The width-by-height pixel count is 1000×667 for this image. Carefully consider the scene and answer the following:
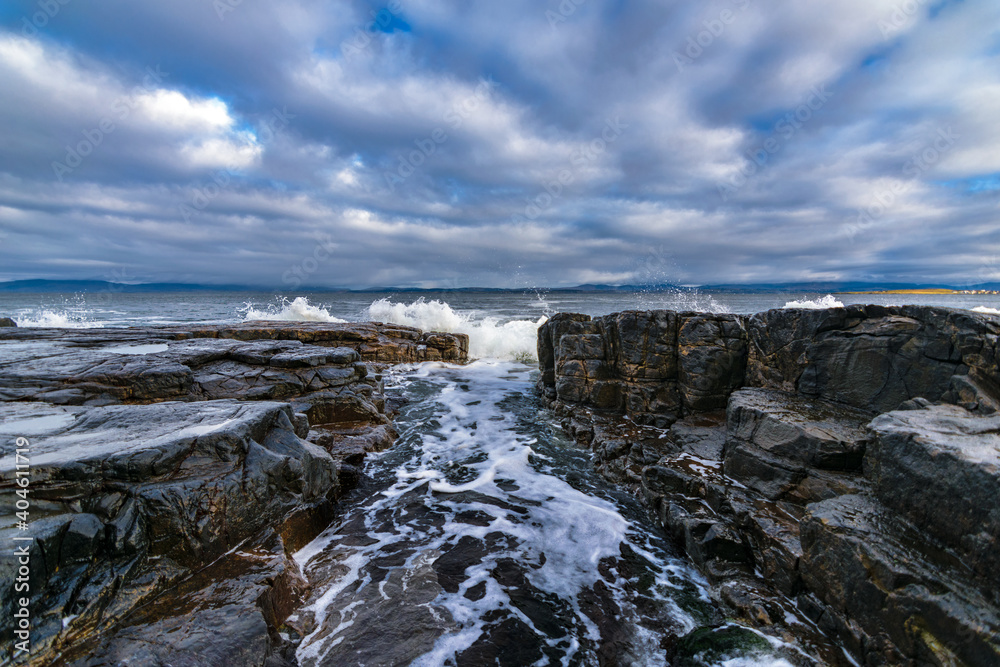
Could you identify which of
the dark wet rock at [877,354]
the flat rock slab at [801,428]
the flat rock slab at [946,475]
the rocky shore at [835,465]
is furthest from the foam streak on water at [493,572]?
the dark wet rock at [877,354]

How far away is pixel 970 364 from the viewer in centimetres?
535

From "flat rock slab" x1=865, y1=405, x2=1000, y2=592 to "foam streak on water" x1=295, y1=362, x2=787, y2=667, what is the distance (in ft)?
6.90

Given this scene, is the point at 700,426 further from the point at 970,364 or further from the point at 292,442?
the point at 292,442

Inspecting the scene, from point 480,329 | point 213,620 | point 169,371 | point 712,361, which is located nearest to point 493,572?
point 213,620

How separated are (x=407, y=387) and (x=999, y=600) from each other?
1459 centimetres

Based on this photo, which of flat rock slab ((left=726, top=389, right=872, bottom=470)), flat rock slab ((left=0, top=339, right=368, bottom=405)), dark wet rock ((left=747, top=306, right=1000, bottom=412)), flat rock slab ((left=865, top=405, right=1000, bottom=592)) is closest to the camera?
flat rock slab ((left=865, top=405, right=1000, bottom=592))

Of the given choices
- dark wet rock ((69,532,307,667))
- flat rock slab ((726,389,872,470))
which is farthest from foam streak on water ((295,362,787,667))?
flat rock slab ((726,389,872,470))

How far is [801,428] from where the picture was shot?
5.95 metres

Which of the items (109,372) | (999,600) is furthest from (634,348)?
(109,372)

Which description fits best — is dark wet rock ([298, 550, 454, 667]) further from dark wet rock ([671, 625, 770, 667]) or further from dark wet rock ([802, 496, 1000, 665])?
dark wet rock ([802, 496, 1000, 665])

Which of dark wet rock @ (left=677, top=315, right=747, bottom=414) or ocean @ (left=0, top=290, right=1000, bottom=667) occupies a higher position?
dark wet rock @ (left=677, top=315, right=747, bottom=414)

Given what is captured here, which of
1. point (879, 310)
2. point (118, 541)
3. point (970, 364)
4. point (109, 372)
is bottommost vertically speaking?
point (118, 541)

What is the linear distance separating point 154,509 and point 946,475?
7.67m

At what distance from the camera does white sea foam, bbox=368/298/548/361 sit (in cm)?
2309
